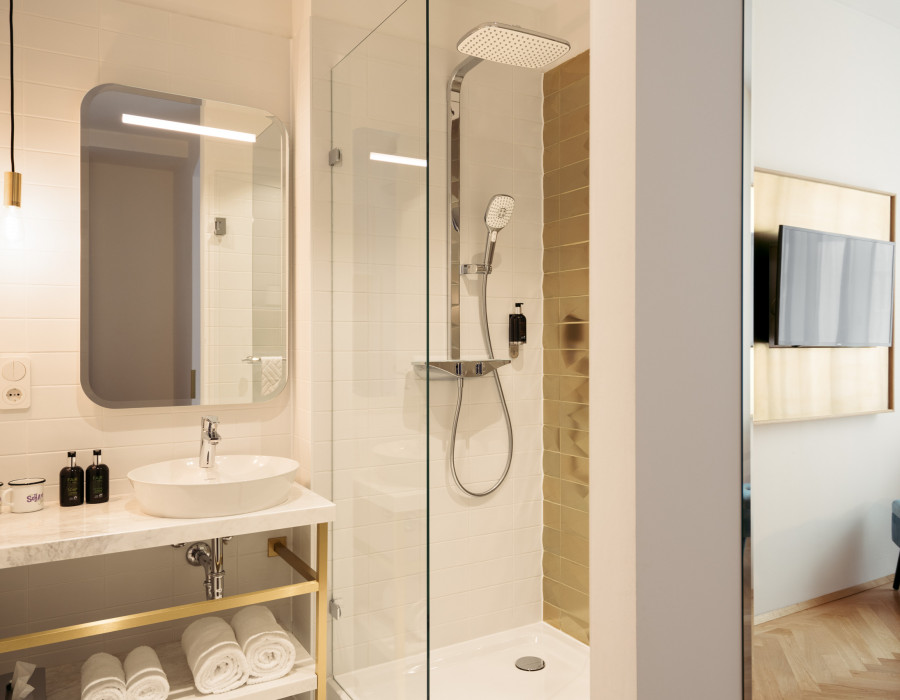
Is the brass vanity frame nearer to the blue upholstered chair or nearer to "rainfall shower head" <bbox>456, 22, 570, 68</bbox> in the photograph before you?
the blue upholstered chair

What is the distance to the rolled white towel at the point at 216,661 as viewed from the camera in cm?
173

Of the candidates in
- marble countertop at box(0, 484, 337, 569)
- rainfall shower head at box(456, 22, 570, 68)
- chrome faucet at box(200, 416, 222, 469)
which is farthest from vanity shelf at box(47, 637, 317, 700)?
rainfall shower head at box(456, 22, 570, 68)

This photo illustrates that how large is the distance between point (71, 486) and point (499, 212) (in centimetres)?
173

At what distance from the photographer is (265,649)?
1.82m

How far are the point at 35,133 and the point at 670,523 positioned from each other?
2.05 meters

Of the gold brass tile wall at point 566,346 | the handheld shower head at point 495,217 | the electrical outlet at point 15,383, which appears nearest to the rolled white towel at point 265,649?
the electrical outlet at point 15,383

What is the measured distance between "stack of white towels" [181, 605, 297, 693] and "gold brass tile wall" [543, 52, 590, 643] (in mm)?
1204

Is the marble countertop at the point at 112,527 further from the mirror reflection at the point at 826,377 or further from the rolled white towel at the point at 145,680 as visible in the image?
the mirror reflection at the point at 826,377

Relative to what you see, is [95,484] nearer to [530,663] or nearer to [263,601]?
[263,601]

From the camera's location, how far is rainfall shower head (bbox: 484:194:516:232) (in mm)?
2465

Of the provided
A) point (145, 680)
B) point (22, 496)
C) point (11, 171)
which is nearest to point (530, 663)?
point (145, 680)

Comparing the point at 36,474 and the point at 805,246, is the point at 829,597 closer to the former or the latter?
the point at 805,246

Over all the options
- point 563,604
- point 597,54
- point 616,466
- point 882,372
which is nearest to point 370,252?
point 597,54

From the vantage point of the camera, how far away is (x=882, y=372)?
0.85 meters
